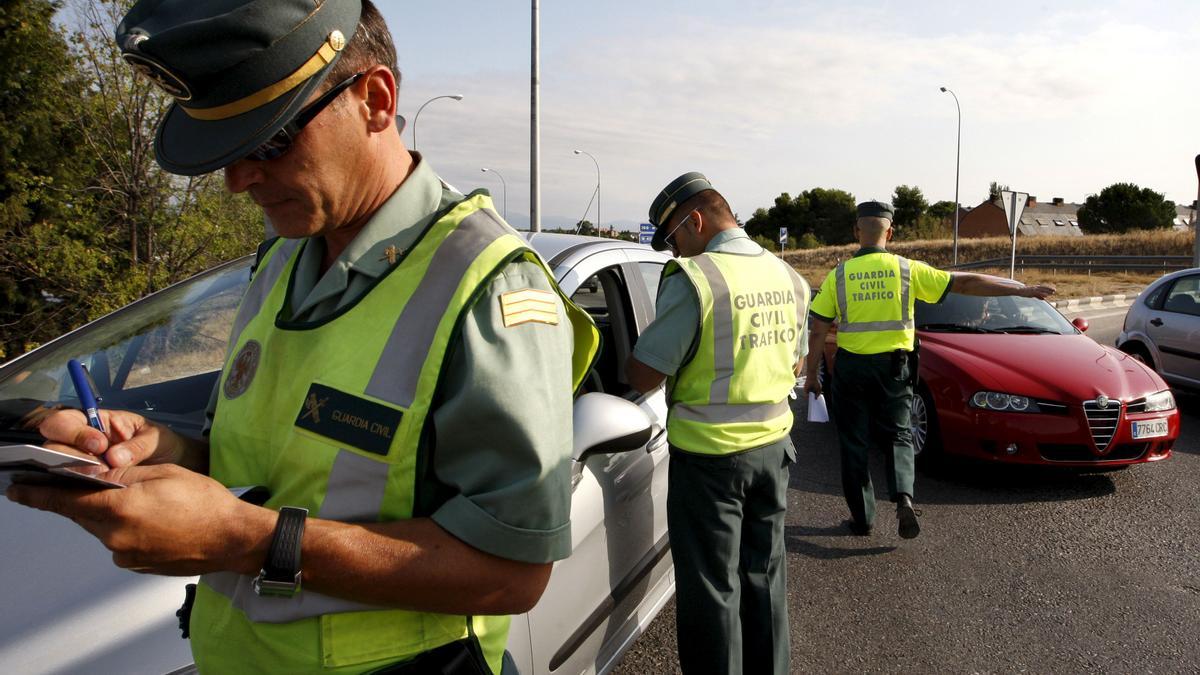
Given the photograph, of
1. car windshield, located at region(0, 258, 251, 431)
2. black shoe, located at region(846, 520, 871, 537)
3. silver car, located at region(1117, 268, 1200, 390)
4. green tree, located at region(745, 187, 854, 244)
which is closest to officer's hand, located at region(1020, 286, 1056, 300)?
black shoe, located at region(846, 520, 871, 537)

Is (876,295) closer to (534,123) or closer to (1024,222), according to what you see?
(534,123)

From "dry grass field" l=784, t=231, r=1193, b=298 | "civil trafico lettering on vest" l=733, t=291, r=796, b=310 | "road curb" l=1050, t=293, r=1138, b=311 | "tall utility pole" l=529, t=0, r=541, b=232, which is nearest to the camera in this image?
"civil trafico lettering on vest" l=733, t=291, r=796, b=310

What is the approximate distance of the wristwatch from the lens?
1013 millimetres

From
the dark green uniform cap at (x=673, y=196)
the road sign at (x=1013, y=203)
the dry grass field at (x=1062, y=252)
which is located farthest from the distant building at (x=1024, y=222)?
the dark green uniform cap at (x=673, y=196)

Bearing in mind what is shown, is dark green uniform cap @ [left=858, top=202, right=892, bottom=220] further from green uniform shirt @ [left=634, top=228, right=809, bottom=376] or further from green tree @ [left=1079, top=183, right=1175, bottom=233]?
green tree @ [left=1079, top=183, right=1175, bottom=233]

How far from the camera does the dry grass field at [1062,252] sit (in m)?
27.2

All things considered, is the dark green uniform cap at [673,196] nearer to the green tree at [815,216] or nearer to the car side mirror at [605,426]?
the car side mirror at [605,426]

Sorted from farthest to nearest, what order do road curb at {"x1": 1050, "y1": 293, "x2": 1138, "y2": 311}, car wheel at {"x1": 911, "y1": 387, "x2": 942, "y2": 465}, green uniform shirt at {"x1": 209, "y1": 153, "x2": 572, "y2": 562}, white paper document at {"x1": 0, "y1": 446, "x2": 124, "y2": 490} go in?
1. road curb at {"x1": 1050, "y1": 293, "x2": 1138, "y2": 311}
2. car wheel at {"x1": 911, "y1": 387, "x2": 942, "y2": 465}
3. green uniform shirt at {"x1": 209, "y1": 153, "x2": 572, "y2": 562}
4. white paper document at {"x1": 0, "y1": 446, "x2": 124, "y2": 490}

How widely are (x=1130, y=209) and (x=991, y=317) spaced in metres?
63.1

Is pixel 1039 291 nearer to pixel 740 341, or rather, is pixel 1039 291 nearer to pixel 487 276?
pixel 740 341

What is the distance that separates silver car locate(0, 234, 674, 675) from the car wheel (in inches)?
129

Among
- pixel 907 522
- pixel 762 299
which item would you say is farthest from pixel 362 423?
pixel 907 522

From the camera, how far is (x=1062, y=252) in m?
40.6

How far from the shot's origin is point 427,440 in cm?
109
